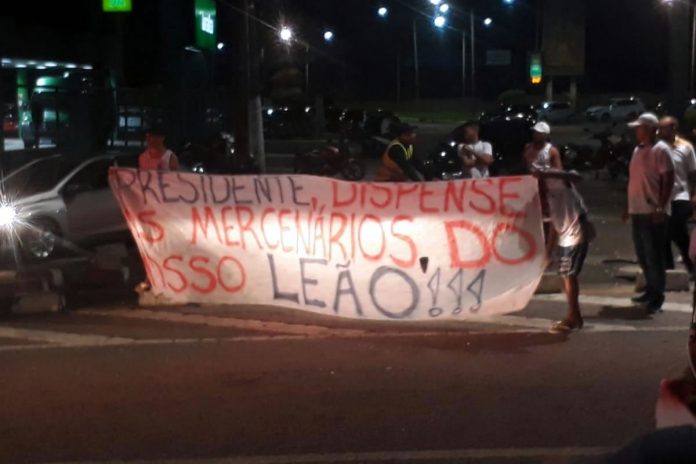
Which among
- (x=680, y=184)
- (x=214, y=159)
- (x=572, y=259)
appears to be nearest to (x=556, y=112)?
(x=214, y=159)

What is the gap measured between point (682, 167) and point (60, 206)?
7159mm

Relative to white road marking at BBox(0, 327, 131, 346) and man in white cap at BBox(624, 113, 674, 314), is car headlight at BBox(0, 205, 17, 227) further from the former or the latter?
man in white cap at BBox(624, 113, 674, 314)

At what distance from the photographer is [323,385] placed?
7.96 m

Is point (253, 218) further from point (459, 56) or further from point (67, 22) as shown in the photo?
point (459, 56)

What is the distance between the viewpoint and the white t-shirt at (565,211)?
9.52 meters

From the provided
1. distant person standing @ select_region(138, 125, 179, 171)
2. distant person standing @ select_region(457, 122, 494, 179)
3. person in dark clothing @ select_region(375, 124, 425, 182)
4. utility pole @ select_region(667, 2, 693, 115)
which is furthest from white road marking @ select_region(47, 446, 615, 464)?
utility pole @ select_region(667, 2, 693, 115)

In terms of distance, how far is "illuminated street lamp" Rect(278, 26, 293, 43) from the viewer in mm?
38987

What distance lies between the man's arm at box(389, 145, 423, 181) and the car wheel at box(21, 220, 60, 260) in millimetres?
4121

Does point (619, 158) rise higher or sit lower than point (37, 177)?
lower

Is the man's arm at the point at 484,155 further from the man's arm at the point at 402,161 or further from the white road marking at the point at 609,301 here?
the white road marking at the point at 609,301

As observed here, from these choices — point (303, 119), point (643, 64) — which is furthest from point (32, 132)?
point (643, 64)

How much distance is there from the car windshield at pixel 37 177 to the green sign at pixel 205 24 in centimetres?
1716

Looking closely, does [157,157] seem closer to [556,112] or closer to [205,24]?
[205,24]

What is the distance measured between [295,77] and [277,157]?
5737mm
